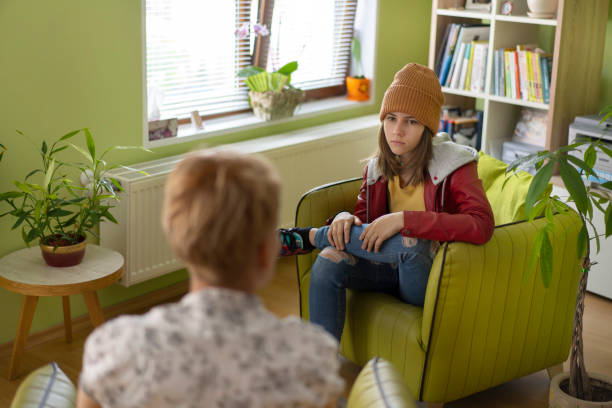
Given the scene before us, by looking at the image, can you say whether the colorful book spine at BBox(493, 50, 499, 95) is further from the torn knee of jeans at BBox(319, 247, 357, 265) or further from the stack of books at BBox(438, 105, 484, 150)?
the torn knee of jeans at BBox(319, 247, 357, 265)

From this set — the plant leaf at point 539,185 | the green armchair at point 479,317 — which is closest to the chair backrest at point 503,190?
the green armchair at point 479,317

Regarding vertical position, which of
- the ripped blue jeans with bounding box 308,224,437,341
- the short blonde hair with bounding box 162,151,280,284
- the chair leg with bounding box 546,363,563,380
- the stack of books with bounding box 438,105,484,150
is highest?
the short blonde hair with bounding box 162,151,280,284

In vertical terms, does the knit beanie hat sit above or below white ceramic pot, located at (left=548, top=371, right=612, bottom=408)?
above

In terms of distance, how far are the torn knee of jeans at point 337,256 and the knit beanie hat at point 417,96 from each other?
0.48 meters

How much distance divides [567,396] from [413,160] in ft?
2.82

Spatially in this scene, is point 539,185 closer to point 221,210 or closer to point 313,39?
point 221,210

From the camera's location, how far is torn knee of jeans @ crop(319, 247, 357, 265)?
240 cm

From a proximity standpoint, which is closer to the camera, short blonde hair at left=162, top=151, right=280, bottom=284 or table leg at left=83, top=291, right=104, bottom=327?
short blonde hair at left=162, top=151, right=280, bottom=284

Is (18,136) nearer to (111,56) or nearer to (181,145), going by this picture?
(111,56)

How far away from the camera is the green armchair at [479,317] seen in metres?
2.22

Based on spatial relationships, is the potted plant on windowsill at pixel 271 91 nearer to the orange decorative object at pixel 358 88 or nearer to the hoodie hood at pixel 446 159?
the orange decorative object at pixel 358 88

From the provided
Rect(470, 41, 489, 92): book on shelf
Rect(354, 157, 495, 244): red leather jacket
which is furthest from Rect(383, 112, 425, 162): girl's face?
Rect(470, 41, 489, 92): book on shelf

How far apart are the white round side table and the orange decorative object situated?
1868mm

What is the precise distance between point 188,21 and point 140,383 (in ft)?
8.44
